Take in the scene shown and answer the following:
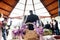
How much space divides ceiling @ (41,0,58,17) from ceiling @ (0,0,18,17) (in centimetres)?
31

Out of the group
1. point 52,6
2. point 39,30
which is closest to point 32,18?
point 39,30

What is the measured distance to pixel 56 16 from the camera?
141 centimetres

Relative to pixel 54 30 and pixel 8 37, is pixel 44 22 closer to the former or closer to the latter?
pixel 54 30

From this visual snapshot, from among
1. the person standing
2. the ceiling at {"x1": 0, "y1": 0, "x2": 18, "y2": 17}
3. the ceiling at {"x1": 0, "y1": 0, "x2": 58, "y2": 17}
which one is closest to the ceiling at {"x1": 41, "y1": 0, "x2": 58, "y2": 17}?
the ceiling at {"x1": 0, "y1": 0, "x2": 58, "y2": 17}

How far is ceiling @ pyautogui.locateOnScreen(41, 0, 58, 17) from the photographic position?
1.41 metres

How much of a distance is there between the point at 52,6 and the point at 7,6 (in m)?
0.46

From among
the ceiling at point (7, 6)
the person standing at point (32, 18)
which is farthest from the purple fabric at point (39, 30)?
the ceiling at point (7, 6)

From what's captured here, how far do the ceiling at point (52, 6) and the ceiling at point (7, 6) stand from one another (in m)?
0.31

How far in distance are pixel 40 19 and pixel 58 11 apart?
202 mm

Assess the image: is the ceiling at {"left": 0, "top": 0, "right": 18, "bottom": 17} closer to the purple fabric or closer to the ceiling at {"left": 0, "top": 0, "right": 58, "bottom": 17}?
the ceiling at {"left": 0, "top": 0, "right": 58, "bottom": 17}

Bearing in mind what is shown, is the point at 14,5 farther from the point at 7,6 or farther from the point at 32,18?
the point at 32,18

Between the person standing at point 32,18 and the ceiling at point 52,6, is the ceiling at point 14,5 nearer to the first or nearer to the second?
the ceiling at point 52,6

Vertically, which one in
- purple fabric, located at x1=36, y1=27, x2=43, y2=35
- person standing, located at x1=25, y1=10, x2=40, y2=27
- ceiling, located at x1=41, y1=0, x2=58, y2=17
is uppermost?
ceiling, located at x1=41, y1=0, x2=58, y2=17

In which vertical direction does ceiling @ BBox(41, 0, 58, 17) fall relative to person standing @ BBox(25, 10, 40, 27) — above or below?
above
